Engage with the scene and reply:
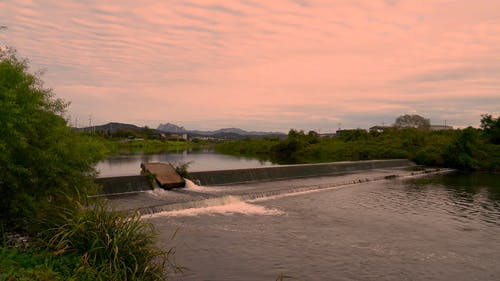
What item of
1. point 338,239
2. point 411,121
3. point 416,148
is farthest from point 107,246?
point 411,121

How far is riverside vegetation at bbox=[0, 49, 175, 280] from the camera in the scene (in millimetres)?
7793

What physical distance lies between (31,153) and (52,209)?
172cm

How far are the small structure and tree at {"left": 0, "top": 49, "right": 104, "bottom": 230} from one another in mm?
11259

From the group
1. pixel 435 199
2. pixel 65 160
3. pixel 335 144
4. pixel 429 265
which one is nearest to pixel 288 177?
pixel 435 199

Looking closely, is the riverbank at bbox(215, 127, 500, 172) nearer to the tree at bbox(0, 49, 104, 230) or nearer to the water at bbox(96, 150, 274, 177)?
the water at bbox(96, 150, 274, 177)

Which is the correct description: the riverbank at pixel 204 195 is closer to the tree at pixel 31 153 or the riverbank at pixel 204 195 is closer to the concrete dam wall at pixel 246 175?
the concrete dam wall at pixel 246 175

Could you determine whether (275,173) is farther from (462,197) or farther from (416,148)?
(416,148)

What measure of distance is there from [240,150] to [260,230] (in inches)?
Answer: 3679

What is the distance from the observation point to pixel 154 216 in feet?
55.3

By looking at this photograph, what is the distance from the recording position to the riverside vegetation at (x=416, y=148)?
5009 centimetres

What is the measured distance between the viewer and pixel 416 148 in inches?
2425

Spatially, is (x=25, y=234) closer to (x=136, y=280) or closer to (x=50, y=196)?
(x=50, y=196)

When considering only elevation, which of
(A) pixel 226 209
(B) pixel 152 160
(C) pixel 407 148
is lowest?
(A) pixel 226 209

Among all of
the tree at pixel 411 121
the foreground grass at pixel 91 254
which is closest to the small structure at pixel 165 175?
the foreground grass at pixel 91 254
